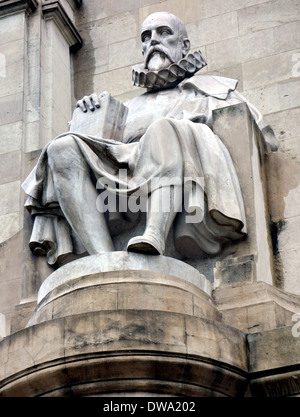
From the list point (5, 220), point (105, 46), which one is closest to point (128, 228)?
point (5, 220)

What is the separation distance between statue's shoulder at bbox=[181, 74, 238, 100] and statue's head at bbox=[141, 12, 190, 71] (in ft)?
1.00

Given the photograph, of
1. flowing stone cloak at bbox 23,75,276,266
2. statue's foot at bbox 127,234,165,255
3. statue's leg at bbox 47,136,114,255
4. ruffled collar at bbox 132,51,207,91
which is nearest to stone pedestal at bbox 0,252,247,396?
statue's foot at bbox 127,234,165,255

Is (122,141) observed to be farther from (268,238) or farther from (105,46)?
(105,46)

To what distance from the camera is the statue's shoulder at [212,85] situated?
12.1 metres

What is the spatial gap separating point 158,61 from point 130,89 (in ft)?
5.23

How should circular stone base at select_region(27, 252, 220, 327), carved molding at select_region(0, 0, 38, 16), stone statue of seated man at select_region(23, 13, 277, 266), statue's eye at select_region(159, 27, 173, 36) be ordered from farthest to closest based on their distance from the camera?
carved molding at select_region(0, 0, 38, 16) < statue's eye at select_region(159, 27, 173, 36) < stone statue of seated man at select_region(23, 13, 277, 266) < circular stone base at select_region(27, 252, 220, 327)

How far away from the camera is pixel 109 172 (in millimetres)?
11164

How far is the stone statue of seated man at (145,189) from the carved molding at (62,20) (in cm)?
303

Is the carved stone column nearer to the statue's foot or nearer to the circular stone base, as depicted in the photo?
the circular stone base

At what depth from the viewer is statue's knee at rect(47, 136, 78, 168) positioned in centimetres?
1107

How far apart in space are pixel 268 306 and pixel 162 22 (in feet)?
11.4

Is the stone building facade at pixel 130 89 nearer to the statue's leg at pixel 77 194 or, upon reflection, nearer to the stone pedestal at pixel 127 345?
the stone pedestal at pixel 127 345

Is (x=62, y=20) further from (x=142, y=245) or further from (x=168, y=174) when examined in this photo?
(x=142, y=245)

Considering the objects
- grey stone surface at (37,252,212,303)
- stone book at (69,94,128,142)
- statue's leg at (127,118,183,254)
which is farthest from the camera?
stone book at (69,94,128,142)
